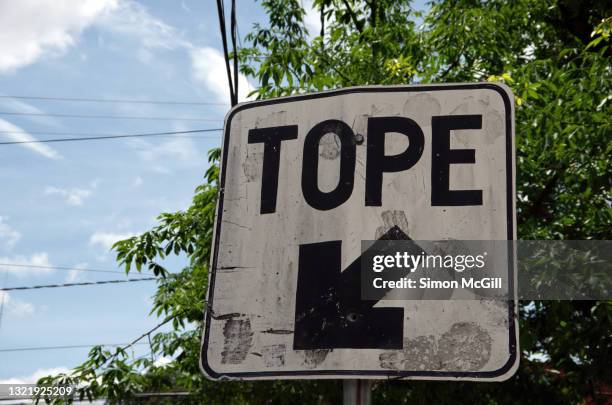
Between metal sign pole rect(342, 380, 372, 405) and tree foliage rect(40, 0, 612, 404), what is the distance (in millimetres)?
3723

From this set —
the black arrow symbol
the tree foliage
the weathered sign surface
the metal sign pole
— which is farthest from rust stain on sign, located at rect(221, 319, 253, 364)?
the tree foliage

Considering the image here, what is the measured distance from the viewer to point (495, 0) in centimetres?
922

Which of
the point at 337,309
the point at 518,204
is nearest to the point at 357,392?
the point at 337,309

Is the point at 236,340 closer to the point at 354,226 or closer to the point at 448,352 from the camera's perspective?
the point at 354,226

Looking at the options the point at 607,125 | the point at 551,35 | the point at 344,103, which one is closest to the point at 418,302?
the point at 344,103

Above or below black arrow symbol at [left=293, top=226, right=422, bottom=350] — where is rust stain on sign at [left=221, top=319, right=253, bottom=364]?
below

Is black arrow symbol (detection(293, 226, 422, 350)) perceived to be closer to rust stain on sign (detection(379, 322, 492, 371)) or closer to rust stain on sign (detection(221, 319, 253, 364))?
rust stain on sign (detection(379, 322, 492, 371))

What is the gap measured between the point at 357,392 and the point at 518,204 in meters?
4.63

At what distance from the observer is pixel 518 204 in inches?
247

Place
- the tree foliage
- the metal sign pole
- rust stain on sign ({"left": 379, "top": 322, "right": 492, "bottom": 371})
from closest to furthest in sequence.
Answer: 1. rust stain on sign ({"left": 379, "top": 322, "right": 492, "bottom": 371})
2. the metal sign pole
3. the tree foliage

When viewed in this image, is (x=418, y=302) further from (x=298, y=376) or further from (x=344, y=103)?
(x=344, y=103)

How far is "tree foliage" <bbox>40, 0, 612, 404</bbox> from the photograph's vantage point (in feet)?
18.5

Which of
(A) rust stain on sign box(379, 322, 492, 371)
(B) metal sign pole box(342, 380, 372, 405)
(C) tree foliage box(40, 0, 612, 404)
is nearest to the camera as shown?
(A) rust stain on sign box(379, 322, 492, 371)

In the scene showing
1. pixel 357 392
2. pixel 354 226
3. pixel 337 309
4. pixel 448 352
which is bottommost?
pixel 357 392
